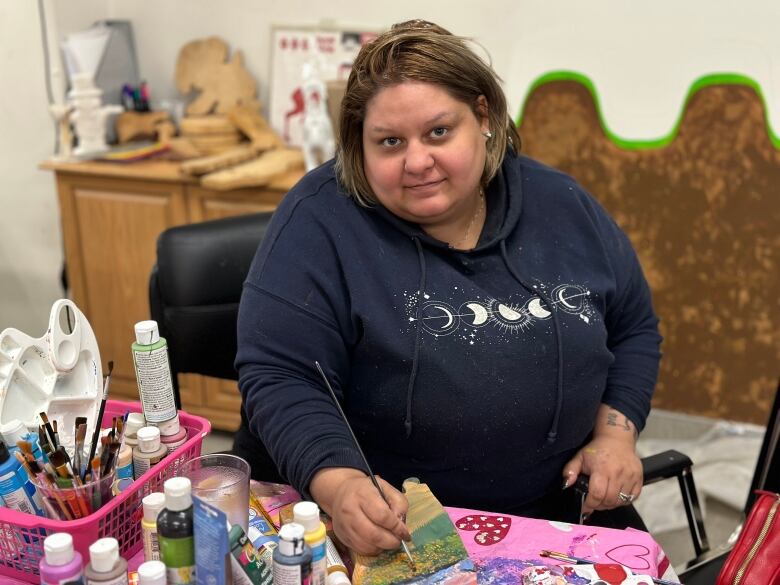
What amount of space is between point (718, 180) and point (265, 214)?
143 cm

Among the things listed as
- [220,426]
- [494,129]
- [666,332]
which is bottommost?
[220,426]

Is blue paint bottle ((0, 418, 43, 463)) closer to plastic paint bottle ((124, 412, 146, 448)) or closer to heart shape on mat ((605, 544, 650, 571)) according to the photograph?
plastic paint bottle ((124, 412, 146, 448))

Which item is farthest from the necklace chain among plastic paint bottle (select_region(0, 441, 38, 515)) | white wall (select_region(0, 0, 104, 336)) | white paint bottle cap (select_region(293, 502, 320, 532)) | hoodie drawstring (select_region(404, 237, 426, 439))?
white wall (select_region(0, 0, 104, 336))

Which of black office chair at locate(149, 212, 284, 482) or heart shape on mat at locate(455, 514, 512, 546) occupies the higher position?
black office chair at locate(149, 212, 284, 482)

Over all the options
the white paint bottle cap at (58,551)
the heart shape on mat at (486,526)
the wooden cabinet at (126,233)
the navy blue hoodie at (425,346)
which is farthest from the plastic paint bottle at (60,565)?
the wooden cabinet at (126,233)

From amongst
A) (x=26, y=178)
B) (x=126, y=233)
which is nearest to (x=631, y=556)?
(x=126, y=233)

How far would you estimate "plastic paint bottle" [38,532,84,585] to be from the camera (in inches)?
32.4

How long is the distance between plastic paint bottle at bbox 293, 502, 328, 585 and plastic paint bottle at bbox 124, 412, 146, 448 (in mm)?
322

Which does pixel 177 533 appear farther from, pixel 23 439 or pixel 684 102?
pixel 684 102

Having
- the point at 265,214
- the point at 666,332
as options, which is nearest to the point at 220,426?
the point at 265,214

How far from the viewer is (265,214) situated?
1743 millimetres

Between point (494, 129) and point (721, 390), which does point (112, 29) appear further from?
point (721, 390)

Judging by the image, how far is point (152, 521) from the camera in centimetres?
92

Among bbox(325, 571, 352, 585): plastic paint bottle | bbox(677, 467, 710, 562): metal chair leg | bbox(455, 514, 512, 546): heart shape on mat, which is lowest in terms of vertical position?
bbox(677, 467, 710, 562): metal chair leg
